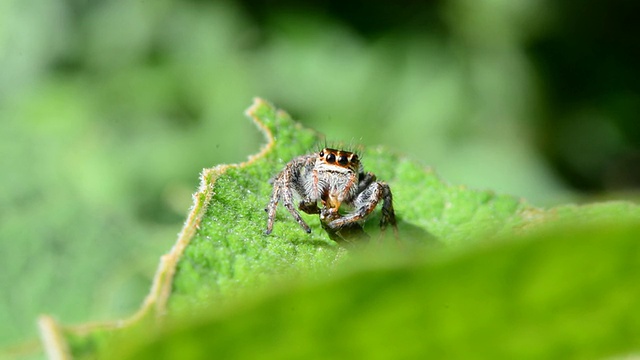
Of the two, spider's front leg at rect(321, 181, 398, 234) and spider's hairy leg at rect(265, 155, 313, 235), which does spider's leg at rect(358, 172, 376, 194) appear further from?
spider's hairy leg at rect(265, 155, 313, 235)

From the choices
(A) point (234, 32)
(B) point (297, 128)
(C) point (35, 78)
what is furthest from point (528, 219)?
(C) point (35, 78)

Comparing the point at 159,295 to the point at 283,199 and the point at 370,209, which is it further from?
the point at 370,209

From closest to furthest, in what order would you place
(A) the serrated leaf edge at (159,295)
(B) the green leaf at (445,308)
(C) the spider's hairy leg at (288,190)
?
(B) the green leaf at (445,308) < (A) the serrated leaf edge at (159,295) < (C) the spider's hairy leg at (288,190)

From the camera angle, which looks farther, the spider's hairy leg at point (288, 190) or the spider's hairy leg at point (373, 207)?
the spider's hairy leg at point (373, 207)

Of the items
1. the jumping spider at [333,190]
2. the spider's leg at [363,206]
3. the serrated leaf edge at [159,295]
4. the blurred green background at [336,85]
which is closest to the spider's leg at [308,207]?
the jumping spider at [333,190]

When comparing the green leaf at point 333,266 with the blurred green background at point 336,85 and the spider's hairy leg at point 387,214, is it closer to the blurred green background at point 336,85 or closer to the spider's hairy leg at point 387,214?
the spider's hairy leg at point 387,214

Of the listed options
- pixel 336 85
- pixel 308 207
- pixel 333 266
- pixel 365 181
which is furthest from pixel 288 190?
pixel 336 85

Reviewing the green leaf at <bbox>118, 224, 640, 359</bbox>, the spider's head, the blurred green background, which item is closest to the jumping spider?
the spider's head
